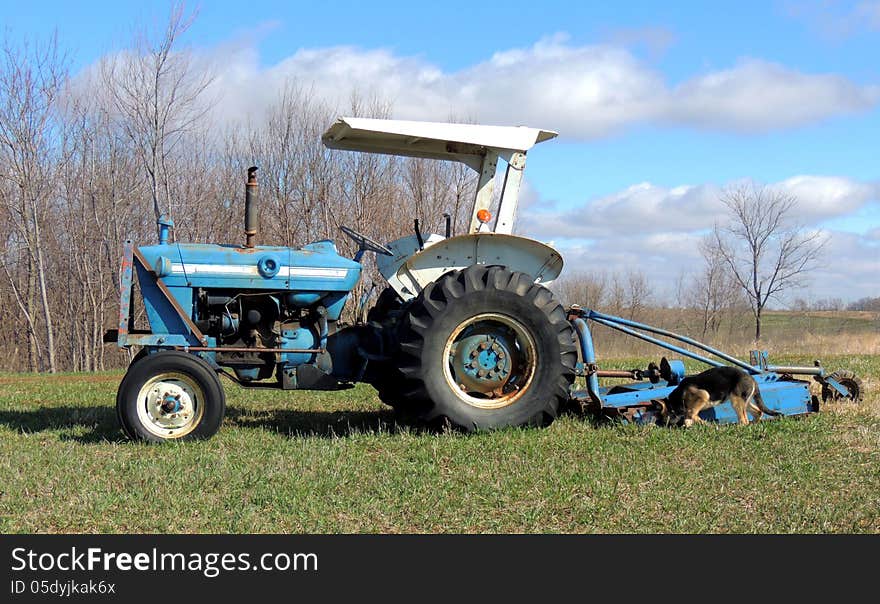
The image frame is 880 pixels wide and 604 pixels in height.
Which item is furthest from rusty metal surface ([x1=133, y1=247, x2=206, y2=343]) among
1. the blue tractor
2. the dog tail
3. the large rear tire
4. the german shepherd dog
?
the dog tail

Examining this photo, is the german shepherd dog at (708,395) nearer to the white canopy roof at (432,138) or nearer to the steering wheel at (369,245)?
the white canopy roof at (432,138)

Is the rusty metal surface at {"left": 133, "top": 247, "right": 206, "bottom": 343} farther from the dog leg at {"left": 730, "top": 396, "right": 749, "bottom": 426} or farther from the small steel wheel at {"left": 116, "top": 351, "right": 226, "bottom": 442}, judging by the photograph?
the dog leg at {"left": 730, "top": 396, "right": 749, "bottom": 426}

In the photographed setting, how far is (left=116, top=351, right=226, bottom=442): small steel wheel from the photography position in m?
6.42

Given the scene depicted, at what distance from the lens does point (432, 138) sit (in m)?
7.00

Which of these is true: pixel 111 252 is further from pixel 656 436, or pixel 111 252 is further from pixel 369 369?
pixel 656 436

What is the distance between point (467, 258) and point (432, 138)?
1057 millimetres

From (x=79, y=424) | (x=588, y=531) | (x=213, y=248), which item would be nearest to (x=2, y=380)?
(x=79, y=424)

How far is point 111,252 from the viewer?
80.3 ft

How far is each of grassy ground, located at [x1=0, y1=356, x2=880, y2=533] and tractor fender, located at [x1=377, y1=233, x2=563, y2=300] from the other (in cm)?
128

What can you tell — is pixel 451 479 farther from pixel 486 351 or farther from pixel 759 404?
pixel 759 404

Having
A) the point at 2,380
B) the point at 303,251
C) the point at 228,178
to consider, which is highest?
the point at 228,178

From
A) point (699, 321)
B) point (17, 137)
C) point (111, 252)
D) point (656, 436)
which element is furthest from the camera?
point (699, 321)

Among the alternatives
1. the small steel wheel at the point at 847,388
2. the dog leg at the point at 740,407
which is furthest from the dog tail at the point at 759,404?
→ the small steel wheel at the point at 847,388
